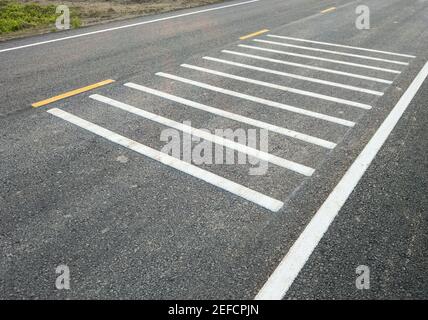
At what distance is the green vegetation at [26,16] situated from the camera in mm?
11891

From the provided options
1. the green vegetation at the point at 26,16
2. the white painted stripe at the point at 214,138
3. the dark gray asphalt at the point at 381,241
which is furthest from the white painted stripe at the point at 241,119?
the green vegetation at the point at 26,16

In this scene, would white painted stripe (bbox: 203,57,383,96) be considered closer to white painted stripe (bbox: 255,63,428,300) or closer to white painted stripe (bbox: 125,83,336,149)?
white painted stripe (bbox: 255,63,428,300)

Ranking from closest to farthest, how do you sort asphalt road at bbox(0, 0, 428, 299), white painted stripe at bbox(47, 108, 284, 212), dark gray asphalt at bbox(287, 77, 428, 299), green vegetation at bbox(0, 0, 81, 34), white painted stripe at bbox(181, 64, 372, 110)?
dark gray asphalt at bbox(287, 77, 428, 299)
asphalt road at bbox(0, 0, 428, 299)
white painted stripe at bbox(47, 108, 284, 212)
white painted stripe at bbox(181, 64, 372, 110)
green vegetation at bbox(0, 0, 81, 34)

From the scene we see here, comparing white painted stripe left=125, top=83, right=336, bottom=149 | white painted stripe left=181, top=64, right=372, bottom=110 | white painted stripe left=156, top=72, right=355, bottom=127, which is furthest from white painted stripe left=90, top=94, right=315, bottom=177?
white painted stripe left=181, top=64, right=372, bottom=110

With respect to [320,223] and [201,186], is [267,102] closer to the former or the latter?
[201,186]

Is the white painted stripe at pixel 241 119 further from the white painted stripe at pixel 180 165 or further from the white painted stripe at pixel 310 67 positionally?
the white painted stripe at pixel 310 67

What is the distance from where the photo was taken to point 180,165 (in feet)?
15.9

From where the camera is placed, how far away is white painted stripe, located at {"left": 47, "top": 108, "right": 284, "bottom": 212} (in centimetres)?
422

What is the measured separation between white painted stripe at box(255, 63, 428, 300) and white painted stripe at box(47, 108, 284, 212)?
47cm

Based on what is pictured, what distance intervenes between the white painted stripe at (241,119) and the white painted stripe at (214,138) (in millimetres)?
673

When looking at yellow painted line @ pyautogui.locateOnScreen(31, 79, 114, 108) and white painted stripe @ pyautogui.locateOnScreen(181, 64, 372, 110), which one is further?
white painted stripe @ pyautogui.locateOnScreen(181, 64, 372, 110)

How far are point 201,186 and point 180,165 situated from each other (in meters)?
0.54

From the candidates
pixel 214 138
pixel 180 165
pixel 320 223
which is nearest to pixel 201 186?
pixel 180 165
